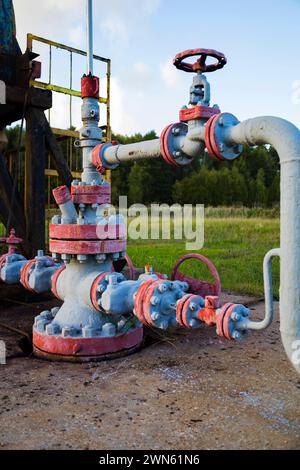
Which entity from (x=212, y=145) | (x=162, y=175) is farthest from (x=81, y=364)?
(x=162, y=175)

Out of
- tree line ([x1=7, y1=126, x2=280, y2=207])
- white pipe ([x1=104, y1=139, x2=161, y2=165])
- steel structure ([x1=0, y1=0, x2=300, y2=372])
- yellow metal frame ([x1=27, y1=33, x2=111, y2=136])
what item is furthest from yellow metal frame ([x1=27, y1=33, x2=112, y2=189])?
tree line ([x1=7, y1=126, x2=280, y2=207])

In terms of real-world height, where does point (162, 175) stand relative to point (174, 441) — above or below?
above

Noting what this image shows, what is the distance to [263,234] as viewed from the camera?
898 centimetres

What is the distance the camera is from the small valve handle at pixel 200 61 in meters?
2.19

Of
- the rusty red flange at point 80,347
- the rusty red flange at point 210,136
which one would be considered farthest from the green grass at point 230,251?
the rusty red flange at point 210,136

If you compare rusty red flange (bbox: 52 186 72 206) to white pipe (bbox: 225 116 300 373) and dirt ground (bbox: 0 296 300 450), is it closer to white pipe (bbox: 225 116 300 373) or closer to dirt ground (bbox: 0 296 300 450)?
dirt ground (bbox: 0 296 300 450)

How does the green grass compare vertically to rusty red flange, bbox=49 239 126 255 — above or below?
below

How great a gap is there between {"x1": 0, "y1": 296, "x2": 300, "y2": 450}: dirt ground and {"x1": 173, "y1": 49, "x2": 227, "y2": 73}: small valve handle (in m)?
1.53

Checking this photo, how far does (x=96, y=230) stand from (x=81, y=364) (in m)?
0.74

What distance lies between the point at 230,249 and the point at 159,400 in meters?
6.19

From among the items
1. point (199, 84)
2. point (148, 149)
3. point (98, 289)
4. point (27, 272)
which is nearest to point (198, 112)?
point (199, 84)

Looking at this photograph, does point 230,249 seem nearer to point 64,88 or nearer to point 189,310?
point 64,88

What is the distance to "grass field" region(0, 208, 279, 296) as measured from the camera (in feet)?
17.6

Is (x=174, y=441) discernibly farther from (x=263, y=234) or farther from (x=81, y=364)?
(x=263, y=234)
